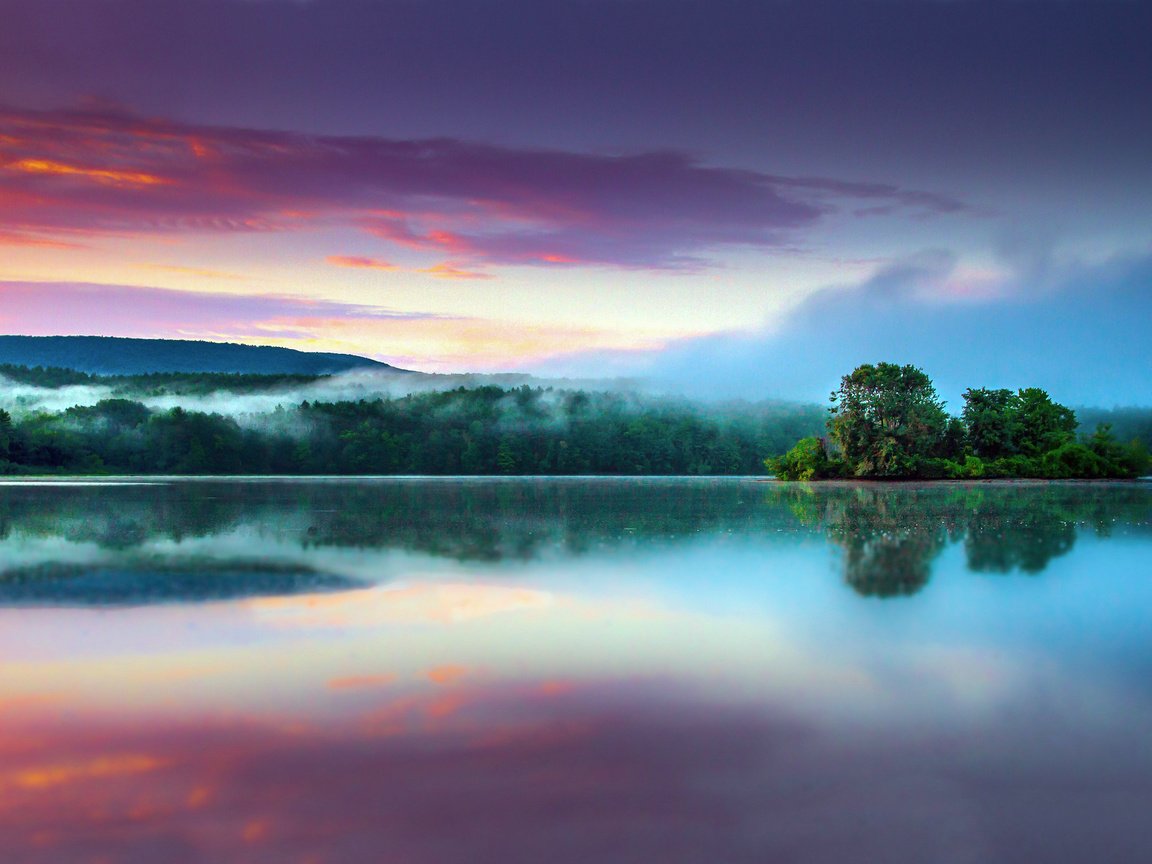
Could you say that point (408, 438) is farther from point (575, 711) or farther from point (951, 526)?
point (575, 711)

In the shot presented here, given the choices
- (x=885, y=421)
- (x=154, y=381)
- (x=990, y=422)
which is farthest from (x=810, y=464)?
(x=154, y=381)

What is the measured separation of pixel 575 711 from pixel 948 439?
195 ft

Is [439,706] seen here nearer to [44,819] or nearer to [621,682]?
[621,682]

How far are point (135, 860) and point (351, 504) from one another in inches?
1255

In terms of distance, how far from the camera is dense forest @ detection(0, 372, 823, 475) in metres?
101

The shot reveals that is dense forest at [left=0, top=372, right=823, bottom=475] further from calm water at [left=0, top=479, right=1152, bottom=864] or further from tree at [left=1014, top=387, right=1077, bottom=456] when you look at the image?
calm water at [left=0, top=479, right=1152, bottom=864]

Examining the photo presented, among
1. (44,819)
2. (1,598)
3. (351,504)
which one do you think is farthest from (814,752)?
(351,504)

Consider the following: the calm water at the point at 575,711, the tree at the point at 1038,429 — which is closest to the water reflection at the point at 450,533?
the calm water at the point at 575,711

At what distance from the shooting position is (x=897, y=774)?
19.5 feet

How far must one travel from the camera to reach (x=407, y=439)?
112m

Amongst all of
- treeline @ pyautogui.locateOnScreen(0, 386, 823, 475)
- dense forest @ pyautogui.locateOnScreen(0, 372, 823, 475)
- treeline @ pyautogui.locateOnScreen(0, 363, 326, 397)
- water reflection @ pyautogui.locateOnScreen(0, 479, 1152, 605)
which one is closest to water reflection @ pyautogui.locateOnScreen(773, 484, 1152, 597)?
water reflection @ pyautogui.locateOnScreen(0, 479, 1152, 605)

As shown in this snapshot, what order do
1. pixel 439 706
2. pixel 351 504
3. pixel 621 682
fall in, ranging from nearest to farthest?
pixel 439 706
pixel 621 682
pixel 351 504

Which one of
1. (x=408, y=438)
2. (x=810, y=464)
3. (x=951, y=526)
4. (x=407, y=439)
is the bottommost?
(x=951, y=526)

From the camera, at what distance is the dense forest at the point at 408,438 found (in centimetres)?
10062
